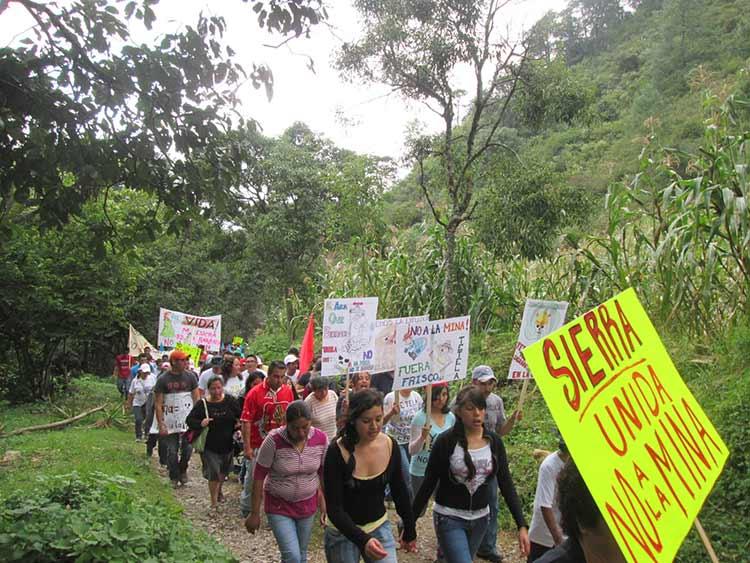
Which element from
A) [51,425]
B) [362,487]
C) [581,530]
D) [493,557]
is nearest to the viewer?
[581,530]

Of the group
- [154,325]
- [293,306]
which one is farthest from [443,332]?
[154,325]

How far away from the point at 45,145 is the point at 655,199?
7.02m

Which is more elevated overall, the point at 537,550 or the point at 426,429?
the point at 426,429

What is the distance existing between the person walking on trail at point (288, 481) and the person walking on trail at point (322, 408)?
230 cm

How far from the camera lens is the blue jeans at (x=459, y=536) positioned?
4.52 m

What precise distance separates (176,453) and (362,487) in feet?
20.7

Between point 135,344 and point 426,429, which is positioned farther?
point 135,344

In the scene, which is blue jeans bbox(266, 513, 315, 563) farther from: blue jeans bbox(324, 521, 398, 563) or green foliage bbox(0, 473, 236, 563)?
blue jeans bbox(324, 521, 398, 563)

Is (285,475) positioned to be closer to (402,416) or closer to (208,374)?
(402,416)

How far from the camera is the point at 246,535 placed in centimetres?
752

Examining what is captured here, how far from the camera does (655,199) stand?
9.03 metres

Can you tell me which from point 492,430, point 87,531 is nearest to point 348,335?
point 492,430

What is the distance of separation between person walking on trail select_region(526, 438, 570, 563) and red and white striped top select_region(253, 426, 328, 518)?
1.52 metres

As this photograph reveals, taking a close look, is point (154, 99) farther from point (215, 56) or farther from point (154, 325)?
point (154, 325)
